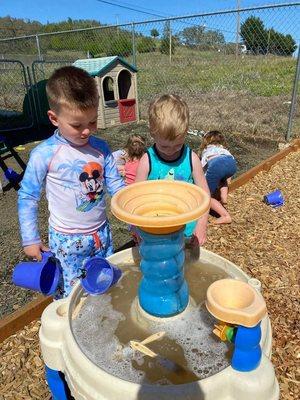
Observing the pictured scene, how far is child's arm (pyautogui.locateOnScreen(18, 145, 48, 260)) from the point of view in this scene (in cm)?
164

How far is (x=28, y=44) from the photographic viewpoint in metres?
23.4

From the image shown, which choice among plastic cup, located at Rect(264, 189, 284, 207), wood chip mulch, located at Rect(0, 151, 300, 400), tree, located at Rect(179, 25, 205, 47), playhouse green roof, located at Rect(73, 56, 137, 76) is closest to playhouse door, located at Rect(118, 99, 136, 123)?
playhouse green roof, located at Rect(73, 56, 137, 76)

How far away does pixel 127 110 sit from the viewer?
7.90 meters

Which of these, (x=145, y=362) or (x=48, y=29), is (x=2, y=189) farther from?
(x=48, y=29)

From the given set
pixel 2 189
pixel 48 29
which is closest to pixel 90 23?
Answer: pixel 48 29

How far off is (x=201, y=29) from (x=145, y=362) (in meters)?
8.78

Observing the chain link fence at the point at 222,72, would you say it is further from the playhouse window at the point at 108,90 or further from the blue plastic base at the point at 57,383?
the blue plastic base at the point at 57,383

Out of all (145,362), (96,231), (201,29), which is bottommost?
(145,362)

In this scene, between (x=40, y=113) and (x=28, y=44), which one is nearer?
(x=40, y=113)

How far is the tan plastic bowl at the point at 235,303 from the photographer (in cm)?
98

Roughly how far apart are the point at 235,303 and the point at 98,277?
686 mm

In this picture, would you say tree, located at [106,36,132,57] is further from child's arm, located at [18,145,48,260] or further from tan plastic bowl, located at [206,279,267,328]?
tan plastic bowl, located at [206,279,267,328]

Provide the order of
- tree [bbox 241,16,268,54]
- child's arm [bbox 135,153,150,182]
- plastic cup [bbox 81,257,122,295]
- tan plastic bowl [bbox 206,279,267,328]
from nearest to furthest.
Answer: tan plastic bowl [bbox 206,279,267,328]
plastic cup [bbox 81,257,122,295]
child's arm [bbox 135,153,150,182]
tree [bbox 241,16,268,54]

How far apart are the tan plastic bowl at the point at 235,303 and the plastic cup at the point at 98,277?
568 mm
